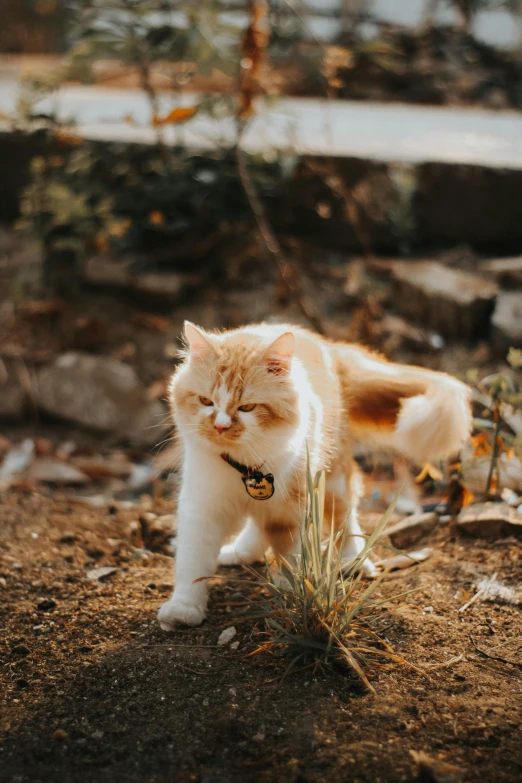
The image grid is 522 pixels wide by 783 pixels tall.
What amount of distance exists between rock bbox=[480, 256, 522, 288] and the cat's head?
110 inches

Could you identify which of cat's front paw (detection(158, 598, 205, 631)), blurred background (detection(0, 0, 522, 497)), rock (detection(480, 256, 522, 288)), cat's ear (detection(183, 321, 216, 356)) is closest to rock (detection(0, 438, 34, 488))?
blurred background (detection(0, 0, 522, 497))

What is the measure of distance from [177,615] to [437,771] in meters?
0.91

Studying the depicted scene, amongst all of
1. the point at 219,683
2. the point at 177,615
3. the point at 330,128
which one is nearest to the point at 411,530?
the point at 177,615

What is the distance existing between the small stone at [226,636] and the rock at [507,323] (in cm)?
260

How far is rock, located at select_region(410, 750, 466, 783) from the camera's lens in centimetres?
159

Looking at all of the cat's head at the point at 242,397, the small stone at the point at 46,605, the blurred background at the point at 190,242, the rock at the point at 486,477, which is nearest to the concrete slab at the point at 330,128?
the blurred background at the point at 190,242

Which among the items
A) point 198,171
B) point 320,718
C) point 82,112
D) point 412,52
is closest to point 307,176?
point 198,171

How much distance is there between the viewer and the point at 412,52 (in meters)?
9.03

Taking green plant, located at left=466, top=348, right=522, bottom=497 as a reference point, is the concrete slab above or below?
above

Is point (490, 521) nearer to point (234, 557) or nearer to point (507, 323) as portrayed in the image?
point (234, 557)

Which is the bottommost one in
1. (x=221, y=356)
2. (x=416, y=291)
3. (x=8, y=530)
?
(x=8, y=530)

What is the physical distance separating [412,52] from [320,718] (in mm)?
8690

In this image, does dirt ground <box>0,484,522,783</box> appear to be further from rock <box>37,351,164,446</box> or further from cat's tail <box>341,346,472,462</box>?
rock <box>37,351,164,446</box>

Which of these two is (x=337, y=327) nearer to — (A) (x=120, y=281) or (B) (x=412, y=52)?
(A) (x=120, y=281)
